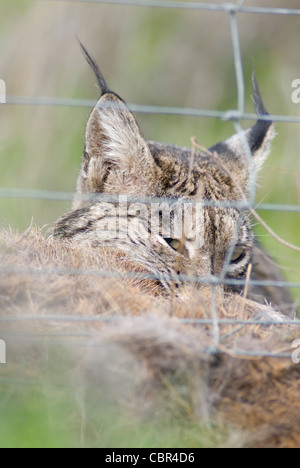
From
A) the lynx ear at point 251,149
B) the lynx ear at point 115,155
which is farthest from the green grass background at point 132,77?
the lynx ear at point 115,155

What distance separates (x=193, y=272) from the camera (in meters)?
4.09

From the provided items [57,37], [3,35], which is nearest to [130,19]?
[57,37]

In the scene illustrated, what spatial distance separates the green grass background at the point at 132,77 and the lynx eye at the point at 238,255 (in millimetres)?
2323

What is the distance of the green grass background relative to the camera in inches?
325

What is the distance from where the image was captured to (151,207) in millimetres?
4320

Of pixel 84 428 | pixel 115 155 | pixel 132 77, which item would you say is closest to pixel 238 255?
pixel 115 155

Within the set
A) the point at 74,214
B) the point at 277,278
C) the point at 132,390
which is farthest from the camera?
the point at 277,278

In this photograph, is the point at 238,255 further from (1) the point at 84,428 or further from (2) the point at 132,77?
(2) the point at 132,77

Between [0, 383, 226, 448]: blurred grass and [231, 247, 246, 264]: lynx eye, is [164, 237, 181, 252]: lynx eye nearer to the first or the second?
[231, 247, 246, 264]: lynx eye

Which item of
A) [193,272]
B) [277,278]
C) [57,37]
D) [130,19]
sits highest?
[130,19]

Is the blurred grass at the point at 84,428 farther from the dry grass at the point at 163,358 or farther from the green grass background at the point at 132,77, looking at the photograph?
the green grass background at the point at 132,77

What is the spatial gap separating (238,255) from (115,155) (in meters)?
1.16
